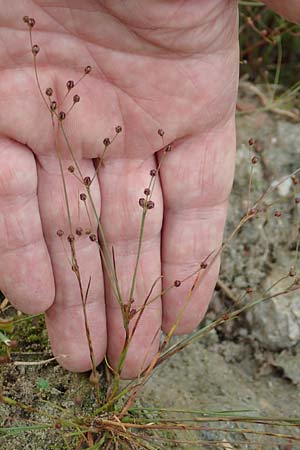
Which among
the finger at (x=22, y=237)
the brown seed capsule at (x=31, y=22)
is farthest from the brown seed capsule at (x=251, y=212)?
the brown seed capsule at (x=31, y=22)

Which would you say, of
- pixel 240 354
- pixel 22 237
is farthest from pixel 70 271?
pixel 240 354

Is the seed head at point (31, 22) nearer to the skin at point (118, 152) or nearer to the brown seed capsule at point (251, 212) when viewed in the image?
the skin at point (118, 152)

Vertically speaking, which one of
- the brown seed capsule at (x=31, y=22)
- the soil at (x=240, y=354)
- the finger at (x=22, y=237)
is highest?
the brown seed capsule at (x=31, y=22)

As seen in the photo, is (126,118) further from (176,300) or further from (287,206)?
(287,206)

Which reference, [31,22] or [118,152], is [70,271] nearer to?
[118,152]

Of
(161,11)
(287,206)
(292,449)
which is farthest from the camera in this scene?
(287,206)

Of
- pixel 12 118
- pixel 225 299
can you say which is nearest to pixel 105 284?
pixel 12 118
